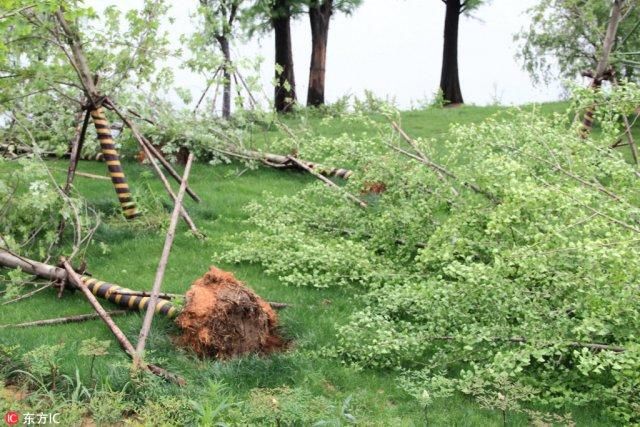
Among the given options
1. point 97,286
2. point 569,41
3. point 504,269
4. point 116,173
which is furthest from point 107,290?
point 569,41

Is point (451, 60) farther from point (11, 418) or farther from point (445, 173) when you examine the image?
point (11, 418)

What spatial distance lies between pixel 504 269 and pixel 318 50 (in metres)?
19.2

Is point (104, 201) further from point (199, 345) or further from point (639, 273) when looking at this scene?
point (639, 273)

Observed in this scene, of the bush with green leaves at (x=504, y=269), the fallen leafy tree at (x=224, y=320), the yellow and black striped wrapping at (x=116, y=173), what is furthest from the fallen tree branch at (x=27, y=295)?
the yellow and black striped wrapping at (x=116, y=173)

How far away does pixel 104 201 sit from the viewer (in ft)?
34.4

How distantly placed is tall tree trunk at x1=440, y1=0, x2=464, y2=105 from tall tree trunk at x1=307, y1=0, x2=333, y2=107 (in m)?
3.81

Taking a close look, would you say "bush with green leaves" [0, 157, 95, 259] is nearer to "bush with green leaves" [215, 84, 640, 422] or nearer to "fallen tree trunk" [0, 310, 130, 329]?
"fallen tree trunk" [0, 310, 130, 329]

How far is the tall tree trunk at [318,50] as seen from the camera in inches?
906

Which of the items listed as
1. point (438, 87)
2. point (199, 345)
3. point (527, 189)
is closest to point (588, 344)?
point (527, 189)

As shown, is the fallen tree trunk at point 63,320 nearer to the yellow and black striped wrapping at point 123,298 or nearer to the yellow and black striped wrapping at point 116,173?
the yellow and black striped wrapping at point 123,298

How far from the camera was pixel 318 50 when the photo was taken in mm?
23531

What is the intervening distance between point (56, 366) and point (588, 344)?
3728 millimetres

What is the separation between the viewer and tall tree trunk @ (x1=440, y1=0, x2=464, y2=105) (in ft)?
75.7

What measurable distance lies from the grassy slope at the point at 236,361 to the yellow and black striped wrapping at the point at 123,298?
0.42ft
